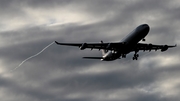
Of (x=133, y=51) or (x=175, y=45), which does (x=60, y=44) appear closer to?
(x=133, y=51)

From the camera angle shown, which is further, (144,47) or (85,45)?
(144,47)

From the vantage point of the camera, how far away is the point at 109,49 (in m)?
190

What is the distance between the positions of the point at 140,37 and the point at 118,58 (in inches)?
741

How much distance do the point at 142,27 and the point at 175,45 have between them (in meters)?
24.6

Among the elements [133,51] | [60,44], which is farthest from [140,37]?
[60,44]

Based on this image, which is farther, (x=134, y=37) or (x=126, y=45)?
(x=126, y=45)

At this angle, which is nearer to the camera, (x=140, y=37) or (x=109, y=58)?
(x=140, y=37)

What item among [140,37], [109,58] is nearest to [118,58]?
[109,58]

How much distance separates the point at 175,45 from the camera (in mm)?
199625

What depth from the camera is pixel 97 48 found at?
19212cm

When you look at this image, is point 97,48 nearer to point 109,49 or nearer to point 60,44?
point 109,49

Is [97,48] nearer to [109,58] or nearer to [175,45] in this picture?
[109,58]

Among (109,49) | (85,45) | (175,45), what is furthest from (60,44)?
(175,45)

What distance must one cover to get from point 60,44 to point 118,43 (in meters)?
21.8
